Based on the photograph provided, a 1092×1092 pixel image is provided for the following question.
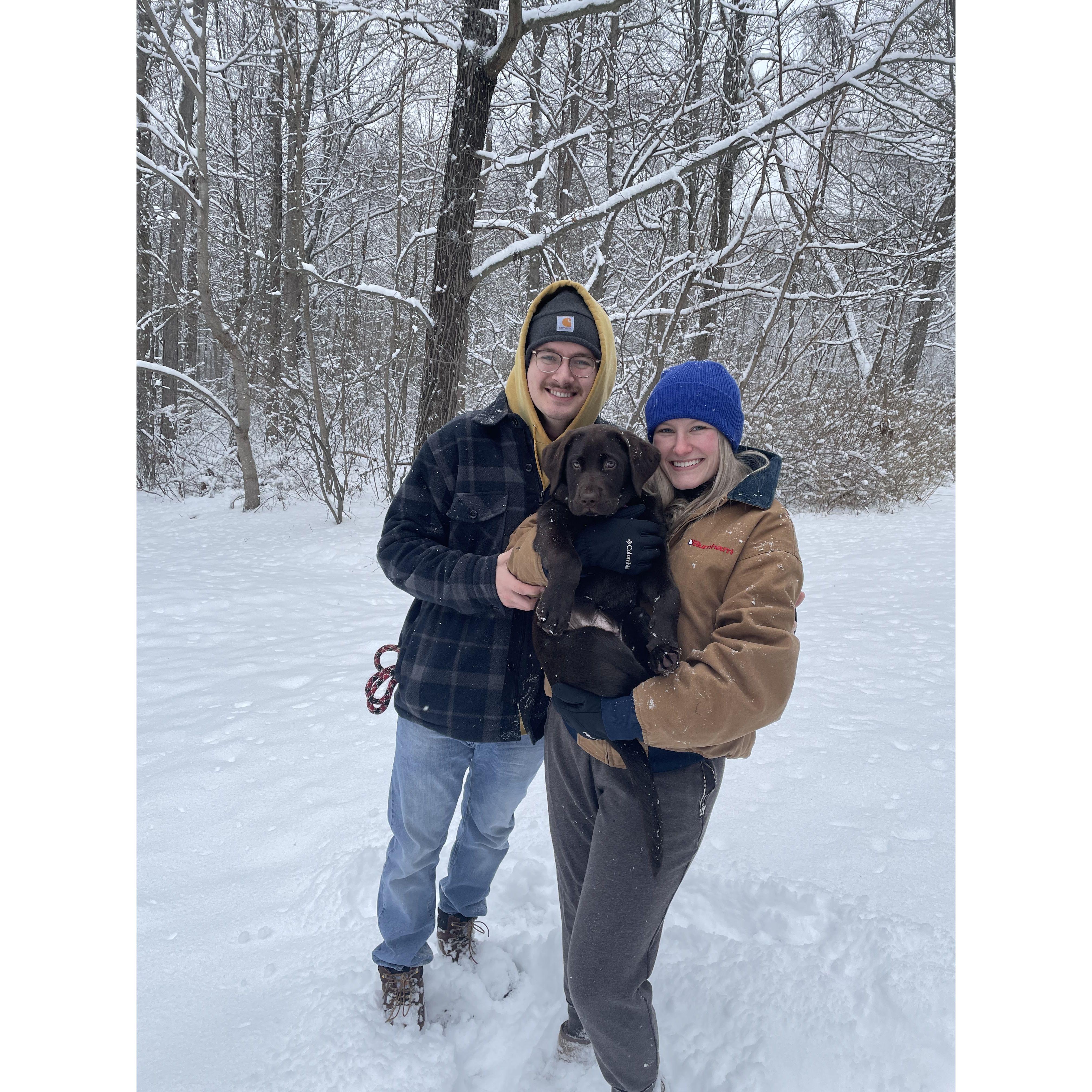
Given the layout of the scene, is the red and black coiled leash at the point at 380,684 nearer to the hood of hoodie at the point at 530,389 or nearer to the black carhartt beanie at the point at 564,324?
the hood of hoodie at the point at 530,389

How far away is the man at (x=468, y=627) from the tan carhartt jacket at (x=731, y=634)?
34cm

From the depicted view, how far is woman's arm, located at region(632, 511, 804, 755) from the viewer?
4.32ft

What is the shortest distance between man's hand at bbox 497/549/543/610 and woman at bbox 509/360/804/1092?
1.2 inches

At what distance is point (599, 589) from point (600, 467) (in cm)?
33

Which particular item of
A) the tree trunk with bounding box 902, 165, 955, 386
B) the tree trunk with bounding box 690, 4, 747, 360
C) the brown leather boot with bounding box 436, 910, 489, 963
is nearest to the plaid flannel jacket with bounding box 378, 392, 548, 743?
the brown leather boot with bounding box 436, 910, 489, 963

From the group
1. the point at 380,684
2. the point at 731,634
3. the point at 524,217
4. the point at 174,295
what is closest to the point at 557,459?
the point at 731,634

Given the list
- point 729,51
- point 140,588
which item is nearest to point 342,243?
point 729,51

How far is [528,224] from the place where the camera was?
29.3 ft

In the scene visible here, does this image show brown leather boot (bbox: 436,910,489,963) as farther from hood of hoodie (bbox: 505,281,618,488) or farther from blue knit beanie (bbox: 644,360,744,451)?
blue knit beanie (bbox: 644,360,744,451)

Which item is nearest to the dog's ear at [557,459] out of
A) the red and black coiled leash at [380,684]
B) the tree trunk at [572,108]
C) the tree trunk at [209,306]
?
the red and black coiled leash at [380,684]

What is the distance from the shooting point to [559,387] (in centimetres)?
188

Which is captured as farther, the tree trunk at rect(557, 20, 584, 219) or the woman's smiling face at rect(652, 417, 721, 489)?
the tree trunk at rect(557, 20, 584, 219)

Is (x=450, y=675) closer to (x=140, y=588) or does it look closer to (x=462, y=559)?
(x=462, y=559)

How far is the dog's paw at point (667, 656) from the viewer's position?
5.01 ft
